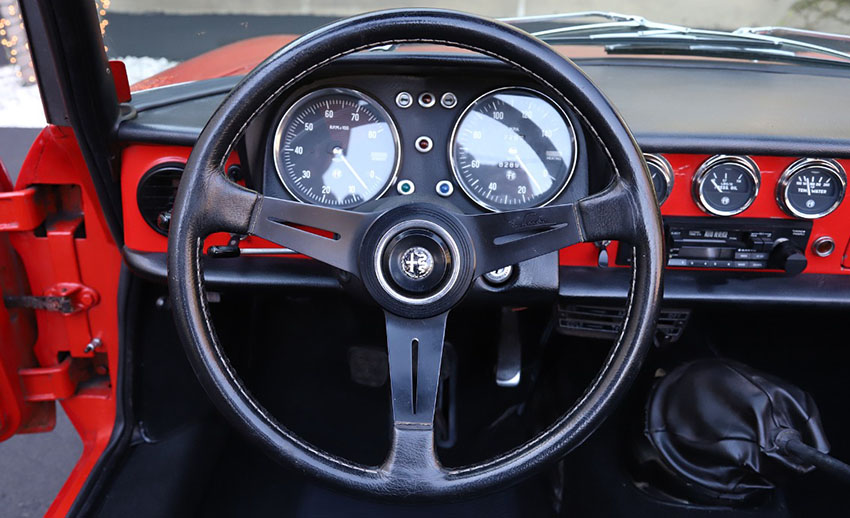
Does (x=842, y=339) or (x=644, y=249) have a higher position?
(x=644, y=249)

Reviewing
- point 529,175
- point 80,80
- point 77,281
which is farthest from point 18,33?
point 529,175

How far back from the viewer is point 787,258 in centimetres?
147

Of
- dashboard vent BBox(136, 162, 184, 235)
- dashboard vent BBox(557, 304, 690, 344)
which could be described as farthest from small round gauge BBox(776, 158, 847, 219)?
dashboard vent BBox(136, 162, 184, 235)

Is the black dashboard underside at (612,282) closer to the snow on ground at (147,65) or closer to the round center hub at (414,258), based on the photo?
the round center hub at (414,258)

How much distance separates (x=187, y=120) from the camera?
150 centimetres

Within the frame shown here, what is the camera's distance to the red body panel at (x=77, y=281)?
1567mm

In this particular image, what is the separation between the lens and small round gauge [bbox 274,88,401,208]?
133cm

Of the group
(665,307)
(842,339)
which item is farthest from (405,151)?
(842,339)

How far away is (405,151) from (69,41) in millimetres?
704

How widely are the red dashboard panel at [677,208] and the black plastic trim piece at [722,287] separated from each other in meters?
0.03

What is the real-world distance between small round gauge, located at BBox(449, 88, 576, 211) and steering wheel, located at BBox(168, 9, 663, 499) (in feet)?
0.89

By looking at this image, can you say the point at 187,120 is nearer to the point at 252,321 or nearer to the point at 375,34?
the point at 375,34

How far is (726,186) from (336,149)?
2.79 feet

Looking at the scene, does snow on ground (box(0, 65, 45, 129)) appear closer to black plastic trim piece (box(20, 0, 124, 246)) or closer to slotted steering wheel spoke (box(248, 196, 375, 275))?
black plastic trim piece (box(20, 0, 124, 246))
